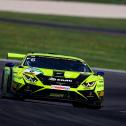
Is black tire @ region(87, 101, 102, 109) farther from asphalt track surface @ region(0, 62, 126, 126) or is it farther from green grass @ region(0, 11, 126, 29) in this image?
green grass @ region(0, 11, 126, 29)

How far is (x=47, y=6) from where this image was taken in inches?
1725

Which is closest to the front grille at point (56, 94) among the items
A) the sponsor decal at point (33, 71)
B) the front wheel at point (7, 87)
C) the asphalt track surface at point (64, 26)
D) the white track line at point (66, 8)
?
the sponsor decal at point (33, 71)

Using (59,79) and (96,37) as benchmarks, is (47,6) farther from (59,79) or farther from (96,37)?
(59,79)

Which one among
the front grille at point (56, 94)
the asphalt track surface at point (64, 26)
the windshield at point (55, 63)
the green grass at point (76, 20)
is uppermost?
the green grass at point (76, 20)

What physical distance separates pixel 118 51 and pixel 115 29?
7478mm

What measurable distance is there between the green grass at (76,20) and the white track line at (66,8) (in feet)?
2.60

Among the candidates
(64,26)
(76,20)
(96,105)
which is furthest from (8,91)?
(76,20)

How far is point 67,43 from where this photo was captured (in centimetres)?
3341

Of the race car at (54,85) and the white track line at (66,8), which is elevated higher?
the white track line at (66,8)

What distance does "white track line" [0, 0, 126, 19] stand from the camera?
42875 millimetres

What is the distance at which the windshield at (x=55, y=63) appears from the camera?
14.9 meters

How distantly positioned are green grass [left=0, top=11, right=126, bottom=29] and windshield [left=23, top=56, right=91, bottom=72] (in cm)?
2488

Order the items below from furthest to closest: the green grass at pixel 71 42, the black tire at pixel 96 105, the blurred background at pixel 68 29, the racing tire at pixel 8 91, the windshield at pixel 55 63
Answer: the blurred background at pixel 68 29 → the green grass at pixel 71 42 → the windshield at pixel 55 63 → the racing tire at pixel 8 91 → the black tire at pixel 96 105

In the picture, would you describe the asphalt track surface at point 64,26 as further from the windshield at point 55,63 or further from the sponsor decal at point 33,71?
the sponsor decal at point 33,71
